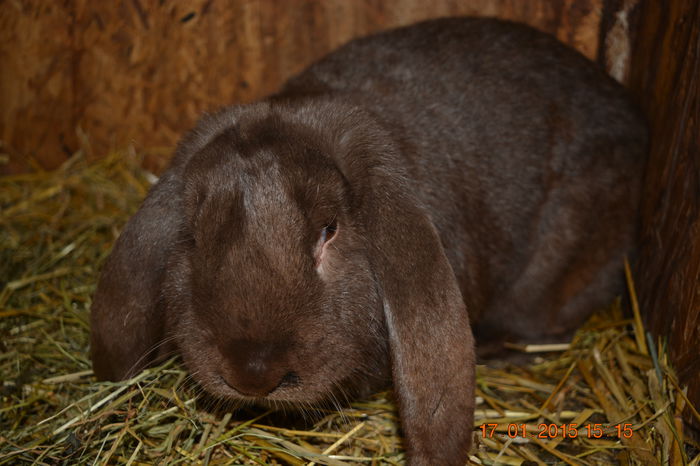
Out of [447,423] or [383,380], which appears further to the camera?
[383,380]

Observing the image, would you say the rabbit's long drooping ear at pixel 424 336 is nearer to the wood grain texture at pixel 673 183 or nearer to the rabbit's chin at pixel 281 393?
the rabbit's chin at pixel 281 393

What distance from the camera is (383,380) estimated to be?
3.26m

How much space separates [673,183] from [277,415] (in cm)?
202

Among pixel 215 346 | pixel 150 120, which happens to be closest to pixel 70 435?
pixel 215 346

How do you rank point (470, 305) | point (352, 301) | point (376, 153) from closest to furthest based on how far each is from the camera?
point (352, 301)
point (376, 153)
point (470, 305)

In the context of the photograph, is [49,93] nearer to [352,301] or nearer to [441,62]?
[441,62]

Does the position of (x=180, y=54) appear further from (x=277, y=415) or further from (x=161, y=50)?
(x=277, y=415)

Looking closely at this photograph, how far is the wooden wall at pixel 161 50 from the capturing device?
443cm

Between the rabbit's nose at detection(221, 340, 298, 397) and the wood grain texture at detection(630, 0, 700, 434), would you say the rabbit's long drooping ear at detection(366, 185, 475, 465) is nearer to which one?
the rabbit's nose at detection(221, 340, 298, 397)

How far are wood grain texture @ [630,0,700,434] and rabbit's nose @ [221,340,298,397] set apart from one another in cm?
164

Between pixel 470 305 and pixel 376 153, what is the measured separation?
96 cm

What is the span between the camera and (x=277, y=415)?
10.7ft
